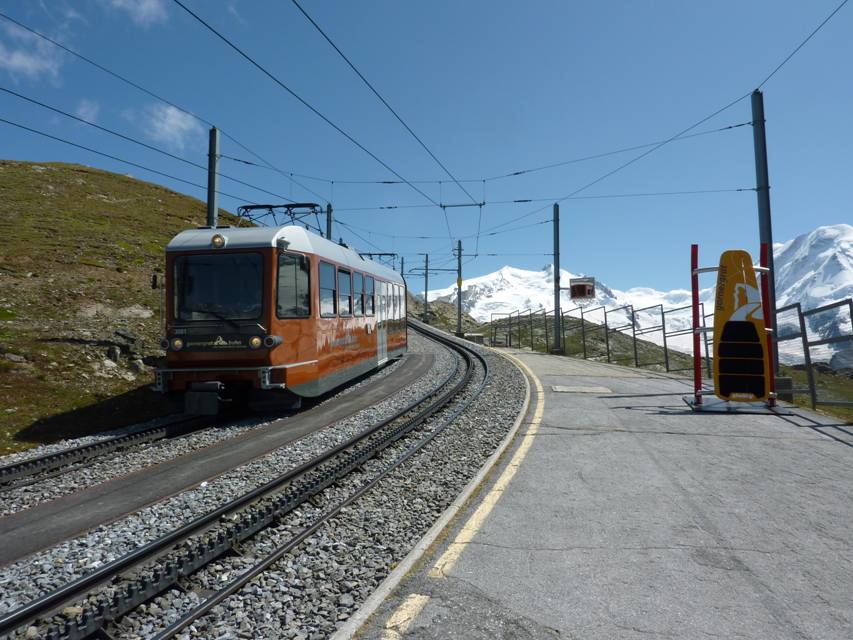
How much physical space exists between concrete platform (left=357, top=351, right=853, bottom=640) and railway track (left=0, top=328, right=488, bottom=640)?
48.9 inches

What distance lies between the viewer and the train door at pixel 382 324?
16.6 metres

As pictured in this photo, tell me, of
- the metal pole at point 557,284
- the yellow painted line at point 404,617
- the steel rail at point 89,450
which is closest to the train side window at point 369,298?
the steel rail at point 89,450

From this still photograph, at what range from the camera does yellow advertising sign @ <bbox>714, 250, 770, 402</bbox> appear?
9.77 m

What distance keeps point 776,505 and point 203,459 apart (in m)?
6.70

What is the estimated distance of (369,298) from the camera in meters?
15.3

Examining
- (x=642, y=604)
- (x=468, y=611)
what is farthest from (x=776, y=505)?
(x=468, y=611)

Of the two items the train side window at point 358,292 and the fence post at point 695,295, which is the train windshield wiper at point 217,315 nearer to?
the train side window at point 358,292

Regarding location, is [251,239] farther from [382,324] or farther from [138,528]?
[382,324]

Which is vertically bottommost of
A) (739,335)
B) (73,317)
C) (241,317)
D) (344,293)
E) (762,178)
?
(739,335)

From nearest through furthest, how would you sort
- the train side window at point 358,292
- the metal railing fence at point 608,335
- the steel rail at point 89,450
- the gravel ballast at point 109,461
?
the gravel ballast at point 109,461
the steel rail at point 89,450
the metal railing fence at point 608,335
the train side window at point 358,292

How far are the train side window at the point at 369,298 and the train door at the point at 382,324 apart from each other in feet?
2.34

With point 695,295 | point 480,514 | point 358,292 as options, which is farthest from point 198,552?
point 358,292

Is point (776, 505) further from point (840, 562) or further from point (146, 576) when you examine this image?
point (146, 576)

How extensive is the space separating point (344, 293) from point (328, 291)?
125 centimetres
